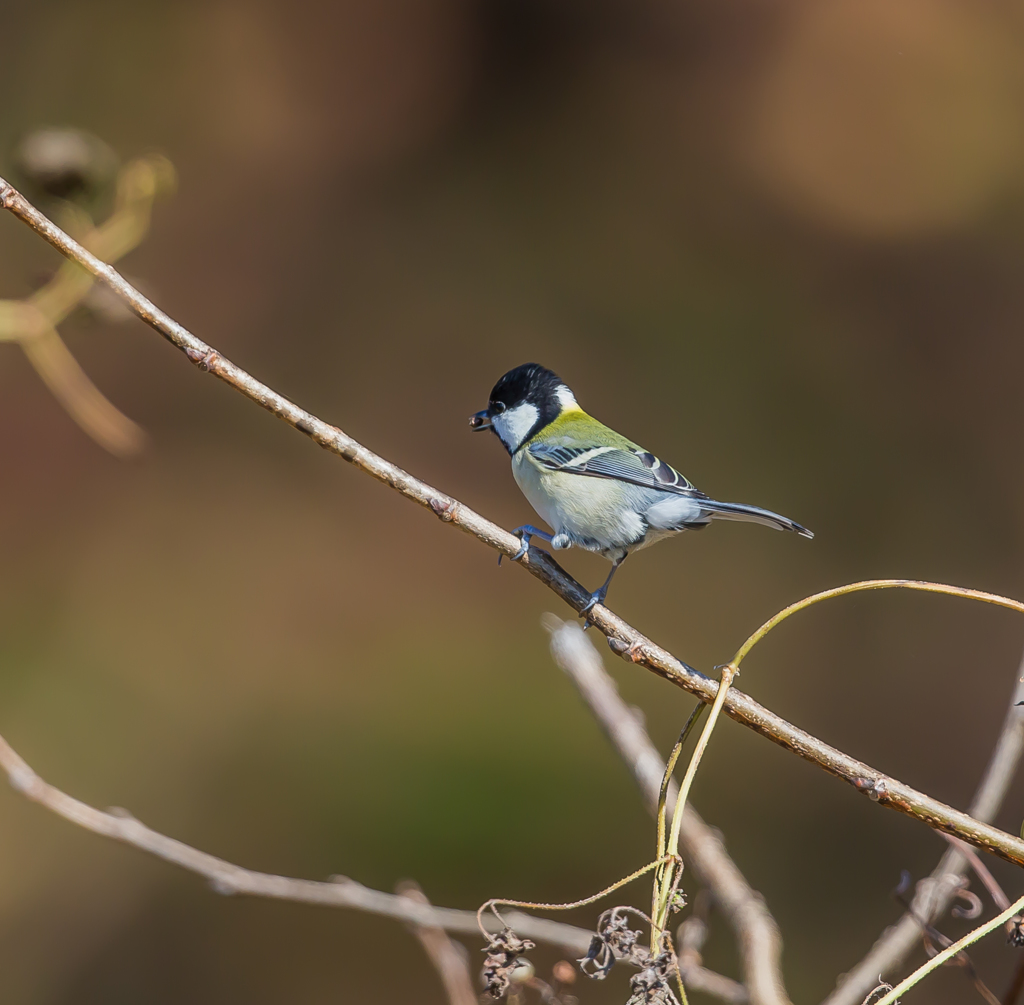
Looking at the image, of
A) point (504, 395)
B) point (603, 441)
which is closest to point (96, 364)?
point (504, 395)

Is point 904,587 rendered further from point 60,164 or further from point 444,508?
point 60,164

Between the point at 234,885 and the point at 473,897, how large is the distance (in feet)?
3.97

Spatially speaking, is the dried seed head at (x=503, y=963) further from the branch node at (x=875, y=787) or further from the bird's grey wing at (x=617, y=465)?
the bird's grey wing at (x=617, y=465)

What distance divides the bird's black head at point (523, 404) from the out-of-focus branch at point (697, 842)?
1.48 ft

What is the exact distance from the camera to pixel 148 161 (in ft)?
3.09

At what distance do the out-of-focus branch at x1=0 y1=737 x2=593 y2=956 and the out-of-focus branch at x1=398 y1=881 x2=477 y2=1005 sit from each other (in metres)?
0.02

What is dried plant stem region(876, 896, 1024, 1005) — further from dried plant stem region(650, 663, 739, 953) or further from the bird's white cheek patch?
the bird's white cheek patch

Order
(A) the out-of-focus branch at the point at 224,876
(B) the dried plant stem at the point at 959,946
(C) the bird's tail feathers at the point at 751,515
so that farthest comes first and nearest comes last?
(C) the bird's tail feathers at the point at 751,515 < (A) the out-of-focus branch at the point at 224,876 < (B) the dried plant stem at the point at 959,946

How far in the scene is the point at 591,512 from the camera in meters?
1.13

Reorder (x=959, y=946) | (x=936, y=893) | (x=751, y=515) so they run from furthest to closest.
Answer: (x=751, y=515) < (x=936, y=893) < (x=959, y=946)

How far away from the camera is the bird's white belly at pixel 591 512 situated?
1.12 m

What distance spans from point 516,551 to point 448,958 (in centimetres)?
35

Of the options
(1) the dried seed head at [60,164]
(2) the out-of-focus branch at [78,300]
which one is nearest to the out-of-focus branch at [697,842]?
(2) the out-of-focus branch at [78,300]

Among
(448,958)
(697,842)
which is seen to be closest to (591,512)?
(697,842)
